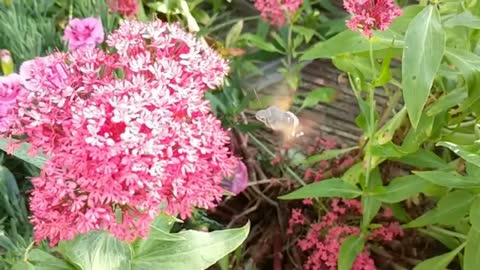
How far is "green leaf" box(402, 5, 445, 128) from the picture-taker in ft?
3.07

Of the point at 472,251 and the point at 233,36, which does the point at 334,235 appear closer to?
the point at 472,251

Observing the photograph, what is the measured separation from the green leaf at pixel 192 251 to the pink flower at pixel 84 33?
0.44 metres

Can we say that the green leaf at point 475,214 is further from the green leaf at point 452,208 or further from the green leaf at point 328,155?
the green leaf at point 328,155

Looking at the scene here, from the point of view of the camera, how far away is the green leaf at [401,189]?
110 centimetres

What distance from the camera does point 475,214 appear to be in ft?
3.29

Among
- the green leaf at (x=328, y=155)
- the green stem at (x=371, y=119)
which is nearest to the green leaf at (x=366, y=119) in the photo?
the green stem at (x=371, y=119)

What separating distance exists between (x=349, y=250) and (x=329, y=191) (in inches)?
3.8

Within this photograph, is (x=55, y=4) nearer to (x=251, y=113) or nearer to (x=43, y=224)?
(x=251, y=113)

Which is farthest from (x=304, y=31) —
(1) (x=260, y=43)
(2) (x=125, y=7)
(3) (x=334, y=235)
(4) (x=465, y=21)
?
(4) (x=465, y=21)

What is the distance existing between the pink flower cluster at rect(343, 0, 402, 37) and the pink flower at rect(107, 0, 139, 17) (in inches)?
21.7

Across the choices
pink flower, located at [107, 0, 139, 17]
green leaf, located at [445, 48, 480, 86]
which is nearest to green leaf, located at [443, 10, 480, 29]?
green leaf, located at [445, 48, 480, 86]

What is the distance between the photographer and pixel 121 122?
27.6 inches

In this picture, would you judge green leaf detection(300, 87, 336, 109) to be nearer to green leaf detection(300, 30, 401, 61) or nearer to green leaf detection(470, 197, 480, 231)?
green leaf detection(300, 30, 401, 61)

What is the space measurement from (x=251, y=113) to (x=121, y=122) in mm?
792
